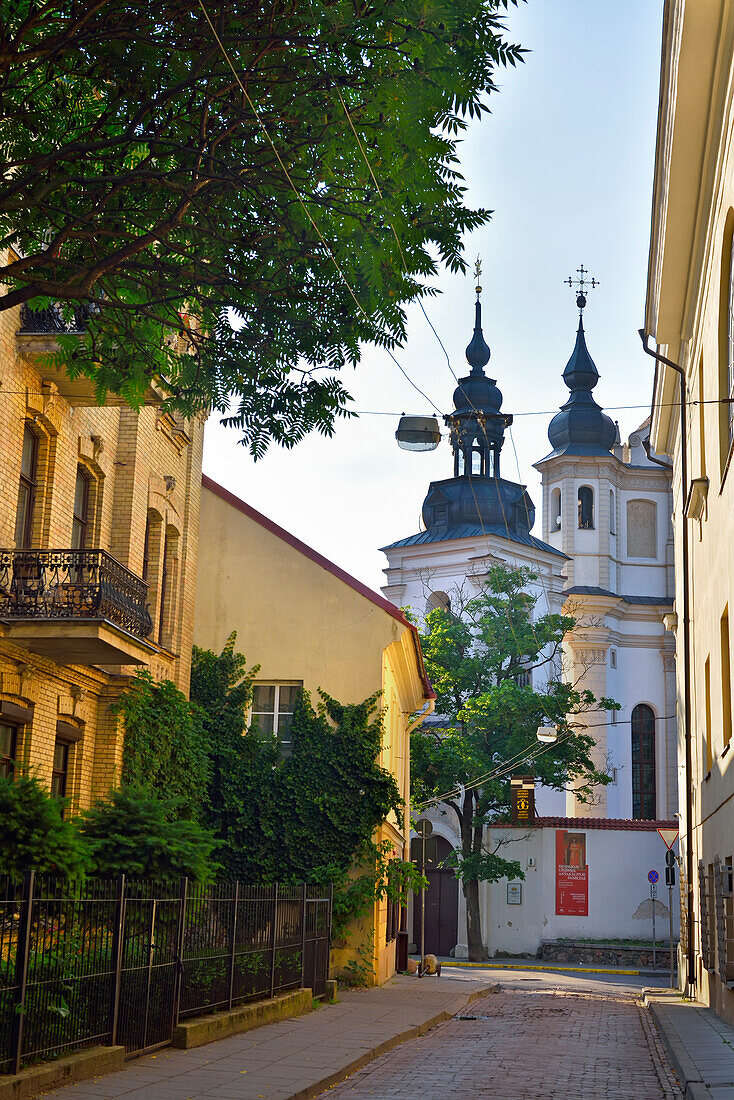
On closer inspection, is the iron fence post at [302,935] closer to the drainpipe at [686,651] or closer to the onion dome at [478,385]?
the drainpipe at [686,651]

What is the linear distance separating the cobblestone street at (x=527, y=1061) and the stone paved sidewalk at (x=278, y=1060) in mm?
245

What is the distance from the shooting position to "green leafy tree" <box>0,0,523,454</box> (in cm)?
820

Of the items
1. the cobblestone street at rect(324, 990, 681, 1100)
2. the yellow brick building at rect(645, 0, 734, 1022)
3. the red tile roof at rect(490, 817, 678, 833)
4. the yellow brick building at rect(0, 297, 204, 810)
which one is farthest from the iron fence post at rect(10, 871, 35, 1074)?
the red tile roof at rect(490, 817, 678, 833)

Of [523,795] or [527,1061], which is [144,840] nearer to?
[527,1061]

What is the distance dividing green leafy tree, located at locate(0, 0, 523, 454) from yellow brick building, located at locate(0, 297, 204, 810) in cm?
397

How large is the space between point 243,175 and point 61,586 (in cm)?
714

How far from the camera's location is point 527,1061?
44.7 feet

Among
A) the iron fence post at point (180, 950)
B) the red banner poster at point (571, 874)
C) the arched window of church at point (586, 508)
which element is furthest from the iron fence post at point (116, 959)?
the arched window of church at point (586, 508)

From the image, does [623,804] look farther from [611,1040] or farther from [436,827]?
[611,1040]

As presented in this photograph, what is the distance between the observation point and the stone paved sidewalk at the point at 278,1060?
9953 millimetres

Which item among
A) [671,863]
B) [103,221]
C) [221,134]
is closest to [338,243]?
[221,134]

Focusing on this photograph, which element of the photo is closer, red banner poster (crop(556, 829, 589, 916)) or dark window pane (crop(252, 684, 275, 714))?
dark window pane (crop(252, 684, 275, 714))

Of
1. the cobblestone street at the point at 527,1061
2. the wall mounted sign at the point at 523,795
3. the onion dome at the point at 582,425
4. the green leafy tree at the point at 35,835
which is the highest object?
the onion dome at the point at 582,425

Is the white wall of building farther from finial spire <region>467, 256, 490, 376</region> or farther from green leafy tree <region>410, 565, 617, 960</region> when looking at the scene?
finial spire <region>467, 256, 490, 376</region>
